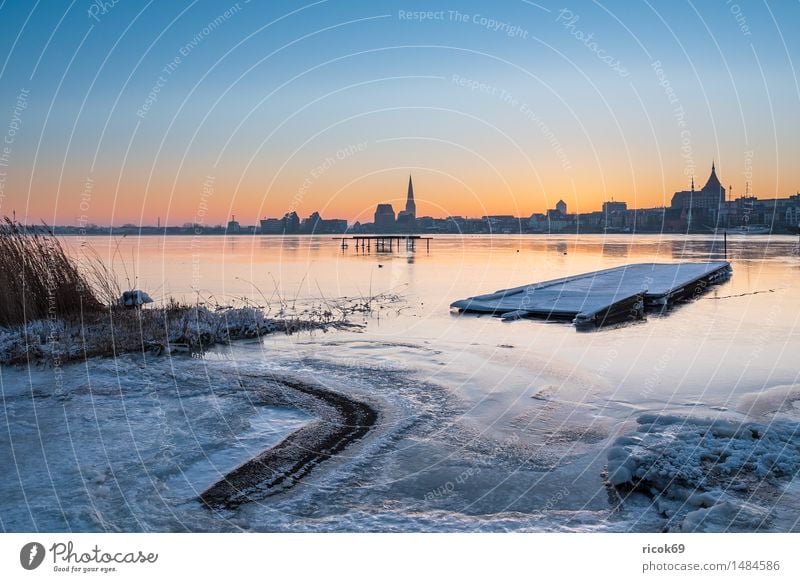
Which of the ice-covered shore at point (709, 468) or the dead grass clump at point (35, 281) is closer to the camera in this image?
the ice-covered shore at point (709, 468)

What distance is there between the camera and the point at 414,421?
27.6 ft

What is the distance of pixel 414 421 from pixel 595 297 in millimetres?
15521

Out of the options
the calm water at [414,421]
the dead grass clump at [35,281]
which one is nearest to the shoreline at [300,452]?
the calm water at [414,421]

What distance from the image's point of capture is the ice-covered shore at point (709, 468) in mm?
5430

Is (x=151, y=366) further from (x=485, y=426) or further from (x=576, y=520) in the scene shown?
(x=576, y=520)

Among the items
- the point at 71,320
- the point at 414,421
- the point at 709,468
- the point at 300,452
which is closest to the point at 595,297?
the point at 414,421

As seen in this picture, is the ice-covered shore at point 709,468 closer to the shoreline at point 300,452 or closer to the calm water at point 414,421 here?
the calm water at point 414,421

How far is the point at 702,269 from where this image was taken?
33562mm

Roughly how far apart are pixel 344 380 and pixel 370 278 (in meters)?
24.4

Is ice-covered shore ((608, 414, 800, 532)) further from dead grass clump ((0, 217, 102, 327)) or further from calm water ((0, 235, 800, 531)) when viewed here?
dead grass clump ((0, 217, 102, 327))

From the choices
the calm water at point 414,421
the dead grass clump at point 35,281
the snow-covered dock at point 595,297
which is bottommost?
the calm water at point 414,421

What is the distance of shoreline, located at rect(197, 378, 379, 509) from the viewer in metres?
5.92

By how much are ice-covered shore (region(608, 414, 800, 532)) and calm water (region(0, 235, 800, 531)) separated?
219 mm

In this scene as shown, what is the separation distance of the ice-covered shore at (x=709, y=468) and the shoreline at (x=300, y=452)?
3203 mm
